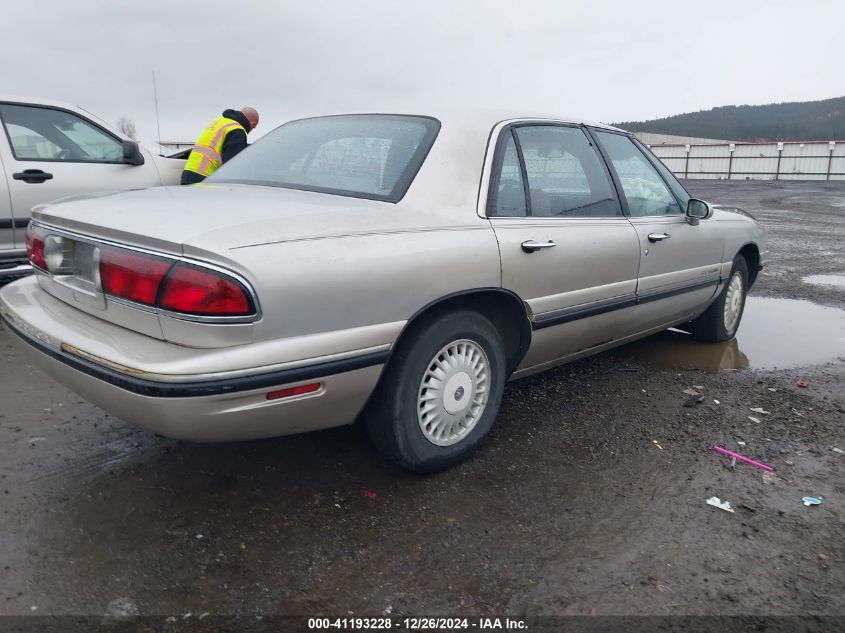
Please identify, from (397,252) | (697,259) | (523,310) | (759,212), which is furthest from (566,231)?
(759,212)

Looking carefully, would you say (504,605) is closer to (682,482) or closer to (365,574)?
(365,574)

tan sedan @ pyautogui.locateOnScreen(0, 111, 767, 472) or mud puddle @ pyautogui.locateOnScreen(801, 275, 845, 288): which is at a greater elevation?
tan sedan @ pyautogui.locateOnScreen(0, 111, 767, 472)

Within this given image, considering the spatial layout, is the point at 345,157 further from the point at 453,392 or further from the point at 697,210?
the point at 697,210

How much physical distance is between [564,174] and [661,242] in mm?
858

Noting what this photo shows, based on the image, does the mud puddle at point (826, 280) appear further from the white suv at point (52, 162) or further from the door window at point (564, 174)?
the white suv at point (52, 162)

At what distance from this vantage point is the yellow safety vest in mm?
5902

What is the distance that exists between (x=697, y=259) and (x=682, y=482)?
1.89m

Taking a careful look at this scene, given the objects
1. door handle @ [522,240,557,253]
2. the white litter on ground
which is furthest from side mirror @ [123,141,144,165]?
the white litter on ground

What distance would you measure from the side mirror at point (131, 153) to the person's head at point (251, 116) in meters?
1.13

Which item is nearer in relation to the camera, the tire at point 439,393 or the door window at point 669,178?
the tire at point 439,393

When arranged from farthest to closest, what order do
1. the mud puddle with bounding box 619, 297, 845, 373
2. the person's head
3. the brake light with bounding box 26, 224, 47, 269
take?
the person's head → the mud puddle with bounding box 619, 297, 845, 373 → the brake light with bounding box 26, 224, 47, 269

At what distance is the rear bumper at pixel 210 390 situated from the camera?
2.16 m

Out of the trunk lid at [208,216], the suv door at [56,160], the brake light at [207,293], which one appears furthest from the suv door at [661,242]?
the suv door at [56,160]

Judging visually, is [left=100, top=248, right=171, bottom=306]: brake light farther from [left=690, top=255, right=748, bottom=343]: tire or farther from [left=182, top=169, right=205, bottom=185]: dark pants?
[left=690, top=255, right=748, bottom=343]: tire
